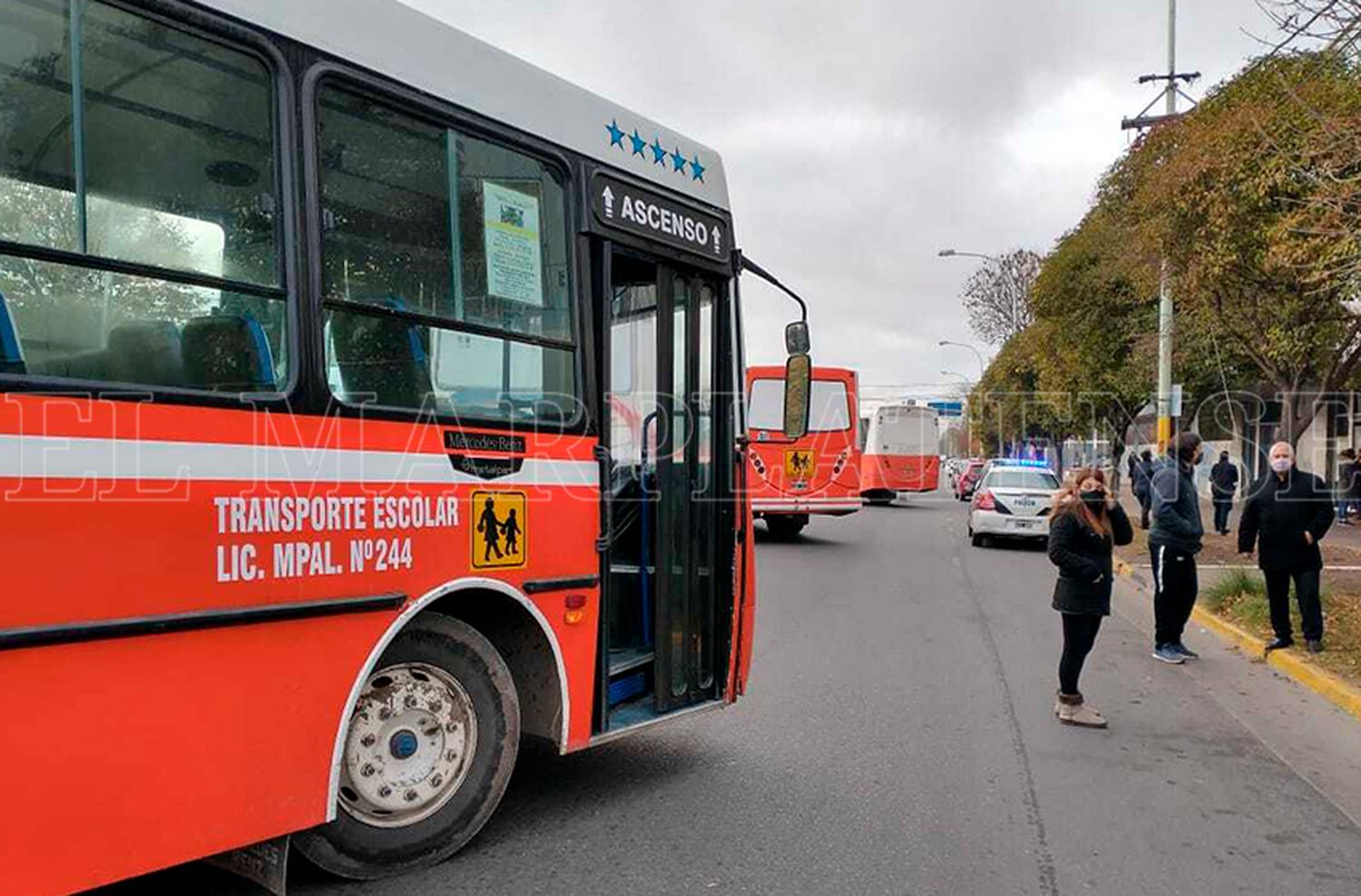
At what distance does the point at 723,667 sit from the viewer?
17.9ft

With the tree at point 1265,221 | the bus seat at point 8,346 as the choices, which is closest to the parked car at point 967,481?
the tree at point 1265,221

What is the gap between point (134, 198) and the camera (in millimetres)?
3117

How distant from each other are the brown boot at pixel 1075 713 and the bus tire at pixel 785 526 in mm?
13009

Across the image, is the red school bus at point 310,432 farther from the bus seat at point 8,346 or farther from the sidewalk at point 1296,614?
the sidewalk at point 1296,614

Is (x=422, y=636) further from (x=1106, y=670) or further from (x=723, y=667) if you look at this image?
(x=1106, y=670)

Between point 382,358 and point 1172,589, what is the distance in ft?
24.0

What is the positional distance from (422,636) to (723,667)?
6.44ft

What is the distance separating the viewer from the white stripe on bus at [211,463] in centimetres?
277

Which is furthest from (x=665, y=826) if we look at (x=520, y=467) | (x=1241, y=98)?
(x=1241, y=98)

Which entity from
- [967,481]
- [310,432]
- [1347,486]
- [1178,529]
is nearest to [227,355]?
[310,432]

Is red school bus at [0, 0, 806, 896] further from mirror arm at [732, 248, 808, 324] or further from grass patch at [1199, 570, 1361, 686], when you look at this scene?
grass patch at [1199, 570, 1361, 686]

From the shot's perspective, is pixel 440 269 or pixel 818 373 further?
pixel 818 373

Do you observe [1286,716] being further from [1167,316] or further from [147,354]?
[1167,316]

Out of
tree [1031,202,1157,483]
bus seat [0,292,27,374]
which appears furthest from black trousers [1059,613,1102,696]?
tree [1031,202,1157,483]
